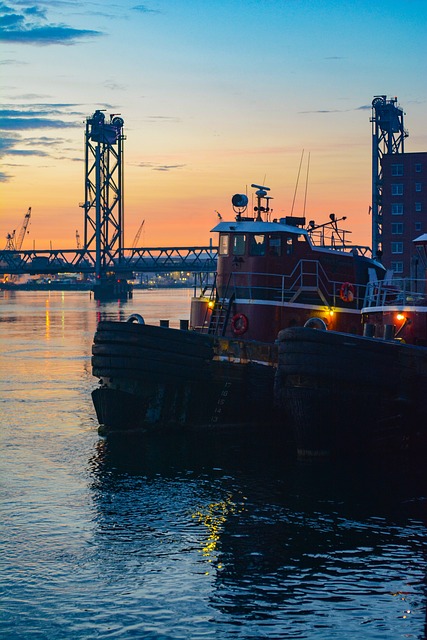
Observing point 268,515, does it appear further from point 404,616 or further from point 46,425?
point 46,425

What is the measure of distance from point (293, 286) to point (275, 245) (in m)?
1.55

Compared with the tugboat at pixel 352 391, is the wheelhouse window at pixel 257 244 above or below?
above

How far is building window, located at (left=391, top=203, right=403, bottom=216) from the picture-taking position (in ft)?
421

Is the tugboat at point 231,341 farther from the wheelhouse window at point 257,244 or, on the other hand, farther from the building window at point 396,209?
the building window at point 396,209

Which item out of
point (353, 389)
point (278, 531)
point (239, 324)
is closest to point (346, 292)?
point (239, 324)

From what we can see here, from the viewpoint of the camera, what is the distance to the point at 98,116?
194500mm

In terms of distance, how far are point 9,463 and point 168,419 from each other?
547 cm

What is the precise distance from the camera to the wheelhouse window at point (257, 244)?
3158cm

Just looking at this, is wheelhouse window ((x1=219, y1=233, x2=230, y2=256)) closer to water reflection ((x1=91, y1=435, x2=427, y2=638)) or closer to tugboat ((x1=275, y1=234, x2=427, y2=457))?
water reflection ((x1=91, y1=435, x2=427, y2=638))

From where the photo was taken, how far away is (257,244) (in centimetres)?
3162

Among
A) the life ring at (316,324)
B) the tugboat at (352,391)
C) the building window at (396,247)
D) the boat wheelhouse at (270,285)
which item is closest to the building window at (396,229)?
the building window at (396,247)

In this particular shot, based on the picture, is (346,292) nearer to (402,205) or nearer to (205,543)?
(205,543)

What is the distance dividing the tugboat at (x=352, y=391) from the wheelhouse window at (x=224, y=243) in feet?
26.9

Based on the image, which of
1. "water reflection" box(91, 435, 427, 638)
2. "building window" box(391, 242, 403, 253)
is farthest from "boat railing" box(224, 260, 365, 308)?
A: "building window" box(391, 242, 403, 253)
